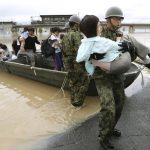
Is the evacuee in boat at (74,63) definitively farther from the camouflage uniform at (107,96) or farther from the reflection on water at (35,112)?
the camouflage uniform at (107,96)

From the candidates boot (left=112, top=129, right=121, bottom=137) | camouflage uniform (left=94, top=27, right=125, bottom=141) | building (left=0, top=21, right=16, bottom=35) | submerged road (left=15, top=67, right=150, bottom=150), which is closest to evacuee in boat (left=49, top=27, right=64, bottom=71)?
submerged road (left=15, top=67, right=150, bottom=150)

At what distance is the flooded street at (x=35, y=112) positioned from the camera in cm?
549

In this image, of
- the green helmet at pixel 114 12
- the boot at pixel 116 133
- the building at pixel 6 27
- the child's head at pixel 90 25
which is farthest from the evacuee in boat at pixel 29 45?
the building at pixel 6 27

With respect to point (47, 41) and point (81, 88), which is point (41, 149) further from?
point (47, 41)

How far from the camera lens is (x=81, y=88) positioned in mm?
6555

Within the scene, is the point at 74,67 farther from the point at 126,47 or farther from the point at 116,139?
the point at 126,47

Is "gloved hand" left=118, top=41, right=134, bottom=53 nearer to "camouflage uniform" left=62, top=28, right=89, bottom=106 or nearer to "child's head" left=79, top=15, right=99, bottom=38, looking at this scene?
"child's head" left=79, top=15, right=99, bottom=38

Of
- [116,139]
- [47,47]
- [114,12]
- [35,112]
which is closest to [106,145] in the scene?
[116,139]

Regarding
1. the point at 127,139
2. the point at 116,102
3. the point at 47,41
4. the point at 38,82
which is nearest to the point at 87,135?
the point at 127,139

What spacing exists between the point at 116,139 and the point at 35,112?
255cm

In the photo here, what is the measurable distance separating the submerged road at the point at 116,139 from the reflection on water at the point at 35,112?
0.32 m

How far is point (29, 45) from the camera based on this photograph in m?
10.5

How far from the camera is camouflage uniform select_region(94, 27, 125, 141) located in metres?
4.18

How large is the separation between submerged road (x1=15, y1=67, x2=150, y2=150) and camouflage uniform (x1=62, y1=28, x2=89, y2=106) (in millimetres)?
722
